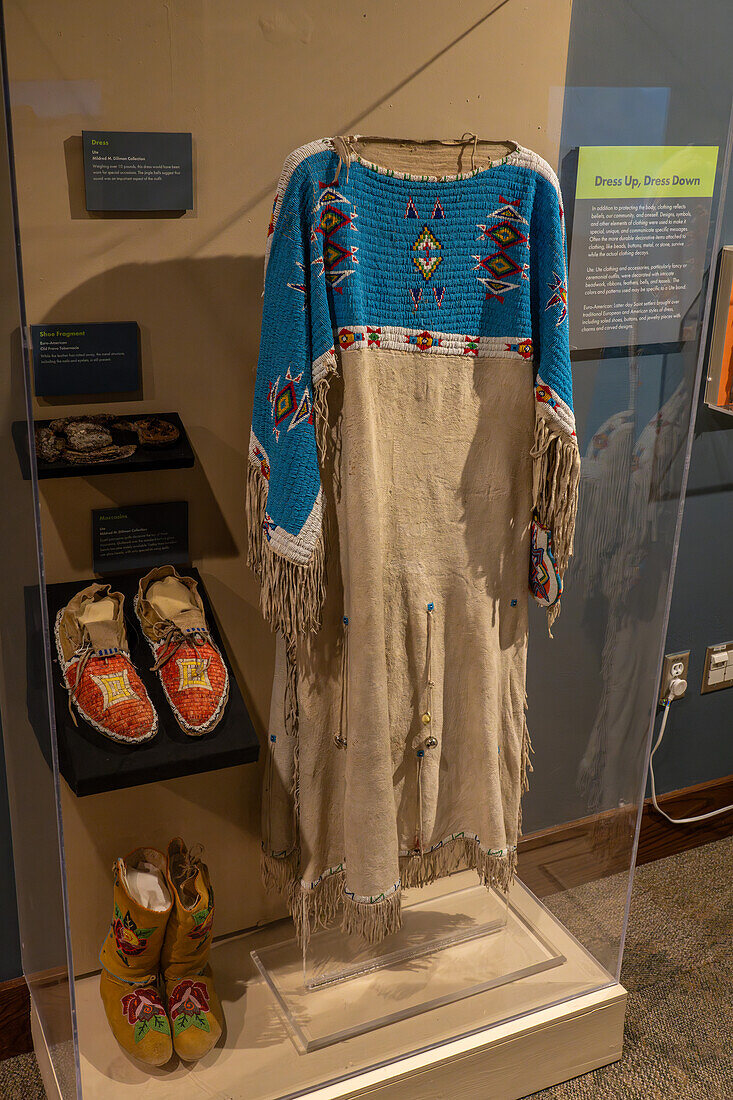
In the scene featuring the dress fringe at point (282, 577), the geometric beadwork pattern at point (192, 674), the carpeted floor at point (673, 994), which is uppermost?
the dress fringe at point (282, 577)

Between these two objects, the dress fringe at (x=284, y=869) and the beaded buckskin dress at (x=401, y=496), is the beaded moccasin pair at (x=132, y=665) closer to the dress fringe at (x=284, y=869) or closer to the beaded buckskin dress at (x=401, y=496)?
the beaded buckskin dress at (x=401, y=496)

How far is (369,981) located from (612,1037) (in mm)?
463

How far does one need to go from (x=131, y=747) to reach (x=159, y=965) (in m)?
0.50

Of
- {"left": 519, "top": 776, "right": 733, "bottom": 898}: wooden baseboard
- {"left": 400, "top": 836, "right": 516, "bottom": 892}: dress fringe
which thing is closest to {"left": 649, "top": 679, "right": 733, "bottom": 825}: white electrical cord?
{"left": 519, "top": 776, "right": 733, "bottom": 898}: wooden baseboard

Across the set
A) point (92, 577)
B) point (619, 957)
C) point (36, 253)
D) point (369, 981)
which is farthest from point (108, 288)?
point (619, 957)

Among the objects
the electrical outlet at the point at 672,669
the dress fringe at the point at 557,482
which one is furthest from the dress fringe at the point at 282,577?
the electrical outlet at the point at 672,669

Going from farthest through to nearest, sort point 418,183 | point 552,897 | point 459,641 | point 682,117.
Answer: point 552,897
point 459,641
point 682,117
point 418,183

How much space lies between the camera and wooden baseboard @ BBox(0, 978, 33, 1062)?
170cm

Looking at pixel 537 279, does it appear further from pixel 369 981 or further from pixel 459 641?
pixel 369 981

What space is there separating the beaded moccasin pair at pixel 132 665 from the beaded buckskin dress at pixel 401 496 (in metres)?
0.12

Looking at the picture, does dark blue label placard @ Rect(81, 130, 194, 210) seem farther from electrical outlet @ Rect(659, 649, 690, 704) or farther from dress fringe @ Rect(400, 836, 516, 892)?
electrical outlet @ Rect(659, 649, 690, 704)

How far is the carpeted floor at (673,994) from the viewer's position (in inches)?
67.0

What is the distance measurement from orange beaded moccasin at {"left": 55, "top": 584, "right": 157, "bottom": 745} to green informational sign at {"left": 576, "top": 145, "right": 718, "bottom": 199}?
3.08 ft

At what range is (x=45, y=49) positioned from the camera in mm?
1176
